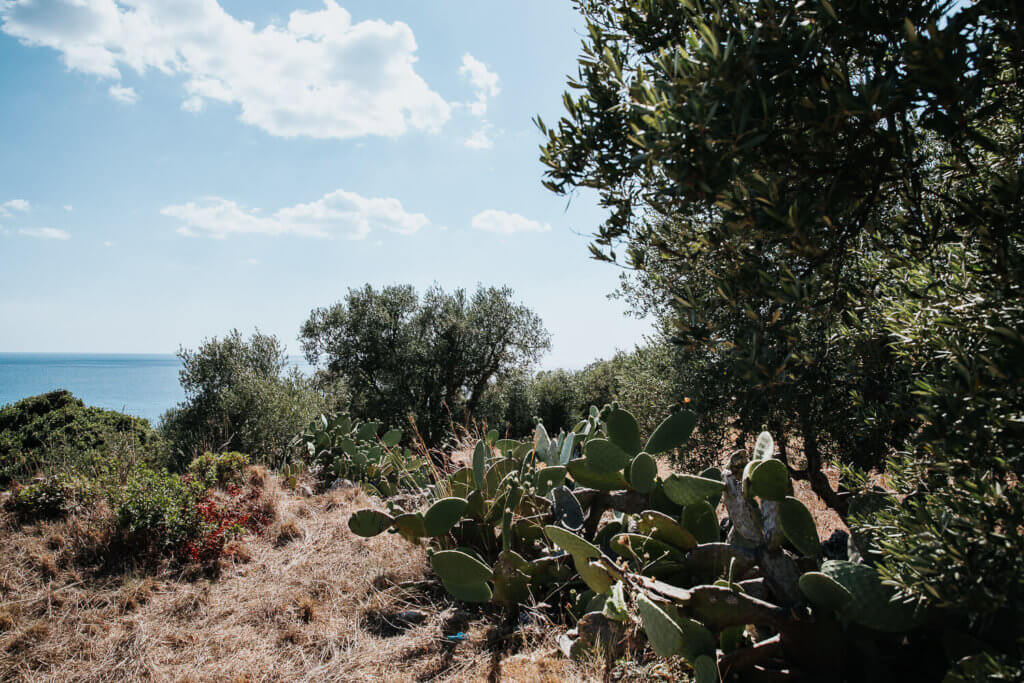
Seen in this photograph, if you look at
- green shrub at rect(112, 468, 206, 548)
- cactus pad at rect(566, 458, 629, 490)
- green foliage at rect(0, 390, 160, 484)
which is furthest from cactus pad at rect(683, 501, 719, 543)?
green foliage at rect(0, 390, 160, 484)

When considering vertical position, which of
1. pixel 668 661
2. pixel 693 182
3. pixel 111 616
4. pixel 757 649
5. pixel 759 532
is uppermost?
pixel 693 182

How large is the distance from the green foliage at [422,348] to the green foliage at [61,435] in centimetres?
513

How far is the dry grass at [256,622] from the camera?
2.91m

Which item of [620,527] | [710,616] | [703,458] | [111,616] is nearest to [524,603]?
[620,527]

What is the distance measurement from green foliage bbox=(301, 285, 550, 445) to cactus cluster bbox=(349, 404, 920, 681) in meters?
9.65

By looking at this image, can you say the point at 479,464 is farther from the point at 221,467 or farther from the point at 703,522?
the point at 221,467

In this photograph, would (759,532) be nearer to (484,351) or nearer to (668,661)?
(668,661)

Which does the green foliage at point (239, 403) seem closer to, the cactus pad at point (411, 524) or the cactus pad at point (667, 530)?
the cactus pad at point (411, 524)

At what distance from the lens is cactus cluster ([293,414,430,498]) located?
617 cm

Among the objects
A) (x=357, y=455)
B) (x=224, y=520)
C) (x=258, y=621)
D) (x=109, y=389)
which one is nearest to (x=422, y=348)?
(x=357, y=455)

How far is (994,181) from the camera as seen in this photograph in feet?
5.82

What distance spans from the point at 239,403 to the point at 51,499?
451cm

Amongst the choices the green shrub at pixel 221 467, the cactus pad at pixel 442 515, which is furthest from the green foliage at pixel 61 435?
the cactus pad at pixel 442 515

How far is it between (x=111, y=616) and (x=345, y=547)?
1703 mm
